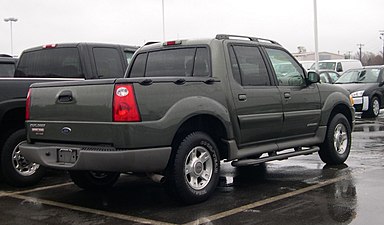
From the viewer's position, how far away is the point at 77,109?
5.55 m

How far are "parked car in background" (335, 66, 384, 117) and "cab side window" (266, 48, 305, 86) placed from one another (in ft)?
31.4

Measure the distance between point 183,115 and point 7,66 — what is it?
15.1 feet

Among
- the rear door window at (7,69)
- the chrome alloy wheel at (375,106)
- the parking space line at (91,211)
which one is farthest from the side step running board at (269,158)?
Answer: the chrome alloy wheel at (375,106)

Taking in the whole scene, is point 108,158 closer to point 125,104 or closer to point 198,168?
point 125,104

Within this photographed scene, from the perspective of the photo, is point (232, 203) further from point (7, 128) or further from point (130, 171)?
point (7, 128)

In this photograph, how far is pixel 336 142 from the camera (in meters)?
8.06

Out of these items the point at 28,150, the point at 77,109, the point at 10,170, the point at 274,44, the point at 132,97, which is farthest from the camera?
the point at 274,44

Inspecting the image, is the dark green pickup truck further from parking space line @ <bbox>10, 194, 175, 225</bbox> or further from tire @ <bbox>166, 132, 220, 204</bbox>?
parking space line @ <bbox>10, 194, 175, 225</bbox>

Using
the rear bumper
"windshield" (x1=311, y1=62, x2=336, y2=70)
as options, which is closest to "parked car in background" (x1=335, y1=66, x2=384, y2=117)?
the rear bumper

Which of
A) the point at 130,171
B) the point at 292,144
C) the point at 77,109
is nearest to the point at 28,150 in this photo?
the point at 77,109

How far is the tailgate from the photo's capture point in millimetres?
5305

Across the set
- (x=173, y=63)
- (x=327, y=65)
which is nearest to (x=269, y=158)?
(x=173, y=63)

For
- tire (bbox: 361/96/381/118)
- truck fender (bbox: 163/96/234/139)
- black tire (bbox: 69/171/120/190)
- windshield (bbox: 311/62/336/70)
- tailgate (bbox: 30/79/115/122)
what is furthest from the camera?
windshield (bbox: 311/62/336/70)

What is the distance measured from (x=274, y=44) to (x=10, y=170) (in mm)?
4109
